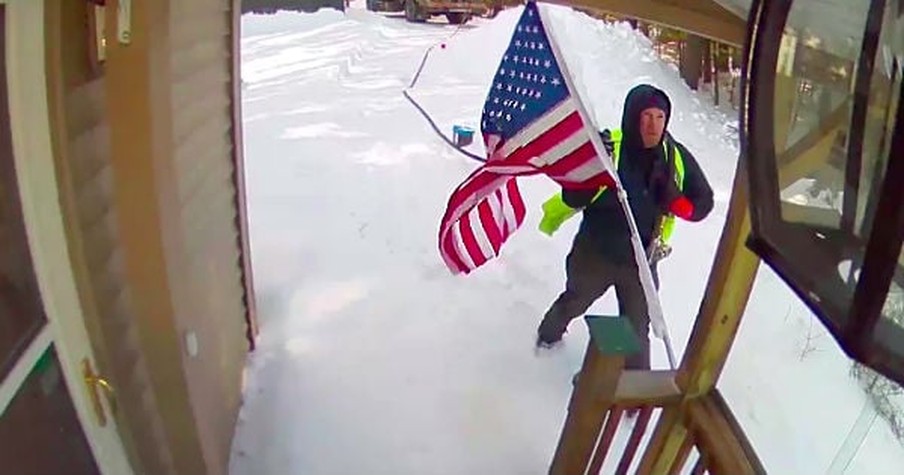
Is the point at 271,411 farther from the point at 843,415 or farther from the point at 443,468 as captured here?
the point at 843,415

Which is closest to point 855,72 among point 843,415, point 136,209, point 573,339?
point 136,209

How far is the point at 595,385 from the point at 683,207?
120cm

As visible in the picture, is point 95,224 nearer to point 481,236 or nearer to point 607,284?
point 481,236

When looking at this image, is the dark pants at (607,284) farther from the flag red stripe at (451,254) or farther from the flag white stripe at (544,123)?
the flag white stripe at (544,123)

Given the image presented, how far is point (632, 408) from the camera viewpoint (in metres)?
2.67

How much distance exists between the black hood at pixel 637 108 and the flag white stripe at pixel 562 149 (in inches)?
19.3

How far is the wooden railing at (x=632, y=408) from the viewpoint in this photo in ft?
8.14

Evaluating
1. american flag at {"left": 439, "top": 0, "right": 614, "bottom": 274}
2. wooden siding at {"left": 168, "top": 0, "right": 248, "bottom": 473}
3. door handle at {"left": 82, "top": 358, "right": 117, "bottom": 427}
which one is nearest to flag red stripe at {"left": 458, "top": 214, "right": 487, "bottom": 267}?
american flag at {"left": 439, "top": 0, "right": 614, "bottom": 274}

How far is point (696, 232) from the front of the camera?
6148 mm

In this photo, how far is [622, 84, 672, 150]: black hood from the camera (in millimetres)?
3377

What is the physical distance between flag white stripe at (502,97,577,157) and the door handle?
5.76ft

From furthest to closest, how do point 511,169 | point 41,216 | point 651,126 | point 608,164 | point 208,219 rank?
point 651,126
point 511,169
point 208,219
point 608,164
point 41,216

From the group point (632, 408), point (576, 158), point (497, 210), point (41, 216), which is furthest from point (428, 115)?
point (41, 216)

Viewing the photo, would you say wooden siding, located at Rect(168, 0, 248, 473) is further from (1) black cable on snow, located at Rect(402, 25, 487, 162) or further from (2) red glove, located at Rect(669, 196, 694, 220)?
(1) black cable on snow, located at Rect(402, 25, 487, 162)
